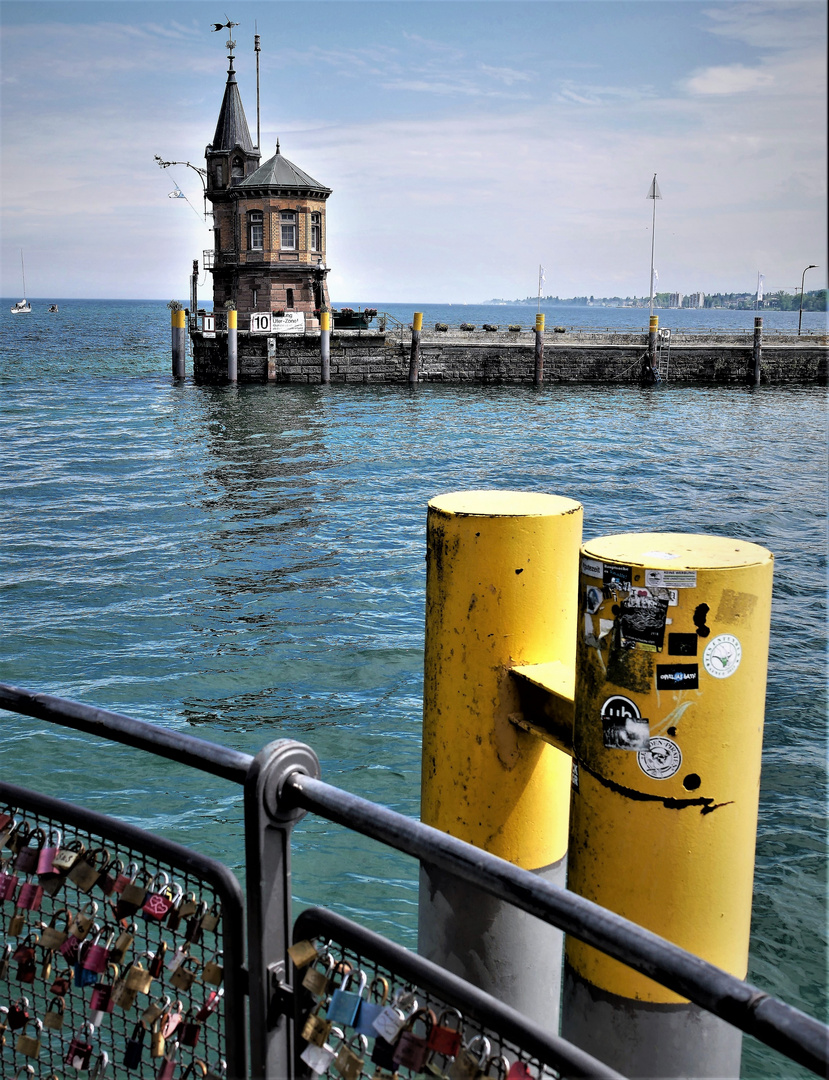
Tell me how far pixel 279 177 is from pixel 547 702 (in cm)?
4570

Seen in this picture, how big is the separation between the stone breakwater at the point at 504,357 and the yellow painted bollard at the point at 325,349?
455 millimetres

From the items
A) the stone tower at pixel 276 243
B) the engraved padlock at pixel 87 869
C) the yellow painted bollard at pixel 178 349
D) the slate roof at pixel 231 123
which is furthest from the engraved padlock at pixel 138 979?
the slate roof at pixel 231 123

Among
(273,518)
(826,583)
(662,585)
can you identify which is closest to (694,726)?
(662,585)

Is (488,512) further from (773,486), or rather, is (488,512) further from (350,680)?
(773,486)

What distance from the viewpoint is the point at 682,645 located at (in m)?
2.22

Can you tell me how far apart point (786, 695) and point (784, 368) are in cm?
4044

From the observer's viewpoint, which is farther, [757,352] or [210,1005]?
[757,352]

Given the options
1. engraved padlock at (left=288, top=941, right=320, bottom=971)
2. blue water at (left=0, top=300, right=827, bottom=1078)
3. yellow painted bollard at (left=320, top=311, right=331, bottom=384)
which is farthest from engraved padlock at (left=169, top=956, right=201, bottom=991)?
yellow painted bollard at (left=320, top=311, right=331, bottom=384)

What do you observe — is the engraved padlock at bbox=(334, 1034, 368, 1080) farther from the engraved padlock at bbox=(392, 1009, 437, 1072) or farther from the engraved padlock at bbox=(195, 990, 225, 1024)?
the engraved padlock at bbox=(195, 990, 225, 1024)

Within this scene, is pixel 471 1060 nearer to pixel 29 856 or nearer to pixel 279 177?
pixel 29 856

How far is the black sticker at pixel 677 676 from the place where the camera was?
2.22 metres

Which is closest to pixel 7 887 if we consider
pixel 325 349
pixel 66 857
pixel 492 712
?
Answer: pixel 66 857

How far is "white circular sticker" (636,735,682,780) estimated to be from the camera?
2.26 m

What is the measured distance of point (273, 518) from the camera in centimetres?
1816
